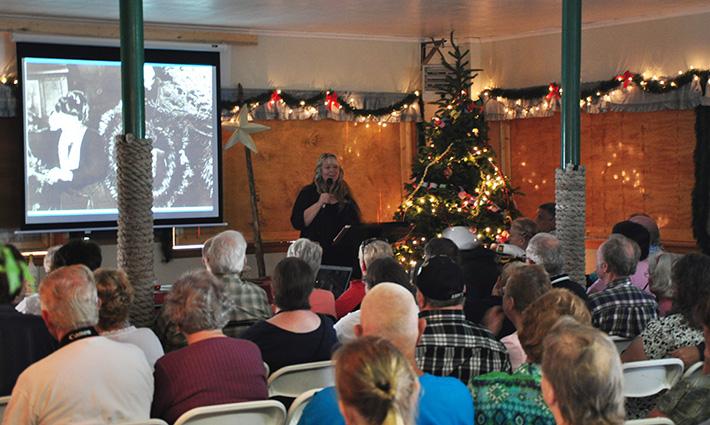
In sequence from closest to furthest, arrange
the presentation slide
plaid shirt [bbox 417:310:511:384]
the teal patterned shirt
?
the teal patterned shirt → plaid shirt [bbox 417:310:511:384] → the presentation slide

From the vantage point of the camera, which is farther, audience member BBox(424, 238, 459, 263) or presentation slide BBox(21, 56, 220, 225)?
presentation slide BBox(21, 56, 220, 225)

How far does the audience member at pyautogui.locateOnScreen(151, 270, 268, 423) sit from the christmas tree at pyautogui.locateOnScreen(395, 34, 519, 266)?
5952 millimetres

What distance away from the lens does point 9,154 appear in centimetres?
909

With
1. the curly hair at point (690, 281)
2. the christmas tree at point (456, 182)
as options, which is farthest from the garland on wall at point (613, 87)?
the curly hair at point (690, 281)

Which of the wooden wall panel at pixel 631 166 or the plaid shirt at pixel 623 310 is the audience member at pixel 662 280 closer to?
→ the plaid shirt at pixel 623 310

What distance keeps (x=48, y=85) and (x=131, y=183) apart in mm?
4944

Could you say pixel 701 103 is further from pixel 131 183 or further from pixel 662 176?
pixel 131 183

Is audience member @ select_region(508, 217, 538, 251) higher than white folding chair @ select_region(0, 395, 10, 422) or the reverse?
higher

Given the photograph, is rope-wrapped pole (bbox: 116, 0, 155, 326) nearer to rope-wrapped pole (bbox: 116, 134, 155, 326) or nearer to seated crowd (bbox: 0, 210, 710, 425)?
rope-wrapped pole (bbox: 116, 134, 155, 326)

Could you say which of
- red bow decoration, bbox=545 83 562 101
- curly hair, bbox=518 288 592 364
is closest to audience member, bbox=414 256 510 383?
curly hair, bbox=518 288 592 364

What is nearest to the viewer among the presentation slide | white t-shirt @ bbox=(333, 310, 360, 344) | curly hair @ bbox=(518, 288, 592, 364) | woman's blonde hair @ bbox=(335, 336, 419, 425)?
woman's blonde hair @ bbox=(335, 336, 419, 425)

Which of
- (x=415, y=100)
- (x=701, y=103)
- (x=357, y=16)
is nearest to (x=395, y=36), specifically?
(x=415, y=100)

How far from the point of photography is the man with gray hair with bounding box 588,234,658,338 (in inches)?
183

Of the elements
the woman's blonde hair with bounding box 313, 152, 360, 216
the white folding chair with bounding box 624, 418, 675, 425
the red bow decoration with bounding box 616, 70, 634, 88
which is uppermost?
the red bow decoration with bounding box 616, 70, 634, 88
